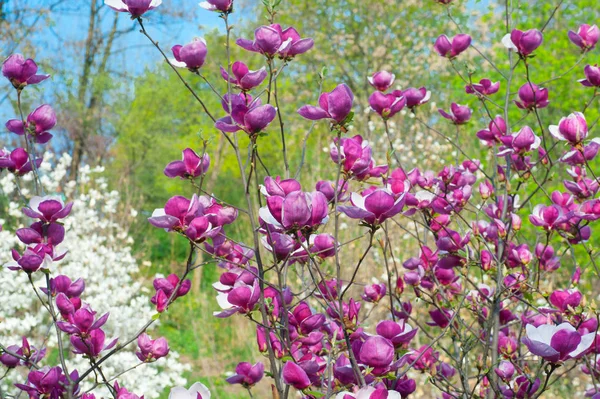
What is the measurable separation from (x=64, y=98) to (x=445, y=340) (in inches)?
388

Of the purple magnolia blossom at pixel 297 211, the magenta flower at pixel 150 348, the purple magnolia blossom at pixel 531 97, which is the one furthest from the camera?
the purple magnolia blossom at pixel 531 97

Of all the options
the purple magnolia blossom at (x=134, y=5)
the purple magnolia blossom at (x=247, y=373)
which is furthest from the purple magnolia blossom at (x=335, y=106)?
the purple magnolia blossom at (x=247, y=373)

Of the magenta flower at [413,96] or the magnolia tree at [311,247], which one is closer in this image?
the magnolia tree at [311,247]

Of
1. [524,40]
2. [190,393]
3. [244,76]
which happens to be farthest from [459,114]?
[190,393]

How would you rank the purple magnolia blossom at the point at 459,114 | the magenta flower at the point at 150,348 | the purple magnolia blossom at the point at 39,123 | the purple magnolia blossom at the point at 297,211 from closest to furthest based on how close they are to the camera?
1. the purple magnolia blossom at the point at 297,211
2. the magenta flower at the point at 150,348
3. the purple magnolia blossom at the point at 39,123
4. the purple magnolia blossom at the point at 459,114

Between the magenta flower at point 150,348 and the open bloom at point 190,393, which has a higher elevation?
the open bloom at point 190,393

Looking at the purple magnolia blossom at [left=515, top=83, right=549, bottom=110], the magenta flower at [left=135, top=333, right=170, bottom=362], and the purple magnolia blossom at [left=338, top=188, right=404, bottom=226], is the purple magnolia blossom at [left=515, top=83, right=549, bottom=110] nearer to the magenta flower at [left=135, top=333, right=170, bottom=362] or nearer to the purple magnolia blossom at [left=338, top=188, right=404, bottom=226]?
the purple magnolia blossom at [left=338, top=188, right=404, bottom=226]

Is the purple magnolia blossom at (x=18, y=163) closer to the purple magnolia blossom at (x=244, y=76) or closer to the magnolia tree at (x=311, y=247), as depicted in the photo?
the magnolia tree at (x=311, y=247)

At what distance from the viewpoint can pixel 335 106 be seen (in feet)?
3.51

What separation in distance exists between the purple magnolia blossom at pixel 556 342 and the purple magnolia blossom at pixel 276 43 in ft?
2.25

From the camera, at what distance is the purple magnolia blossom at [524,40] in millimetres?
1664

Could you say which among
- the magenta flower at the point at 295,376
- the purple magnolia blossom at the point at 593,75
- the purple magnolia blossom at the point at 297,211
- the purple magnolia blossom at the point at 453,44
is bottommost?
the magenta flower at the point at 295,376

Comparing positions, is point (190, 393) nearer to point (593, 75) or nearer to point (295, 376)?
point (295, 376)

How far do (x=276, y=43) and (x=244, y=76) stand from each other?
11cm
